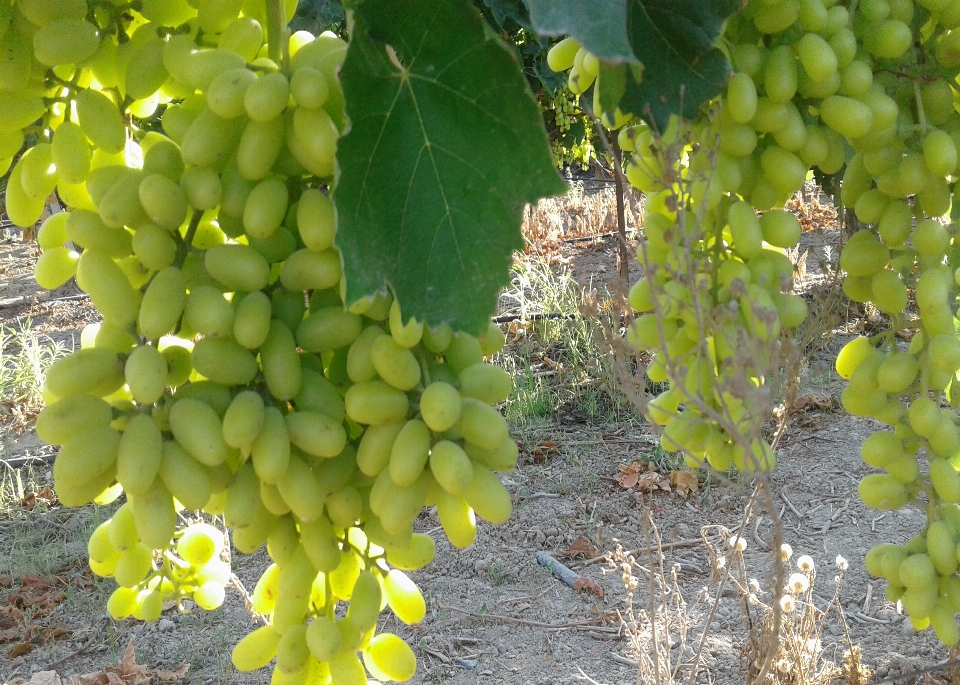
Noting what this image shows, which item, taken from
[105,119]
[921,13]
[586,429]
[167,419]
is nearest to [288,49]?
[105,119]

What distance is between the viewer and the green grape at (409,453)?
58 centimetres

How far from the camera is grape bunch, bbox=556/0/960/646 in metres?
0.68

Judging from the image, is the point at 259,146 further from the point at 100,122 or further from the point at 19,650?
the point at 19,650

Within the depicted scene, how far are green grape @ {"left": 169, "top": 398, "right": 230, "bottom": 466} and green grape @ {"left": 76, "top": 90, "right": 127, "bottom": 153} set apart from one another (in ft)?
0.74

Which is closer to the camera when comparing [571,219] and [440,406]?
[440,406]

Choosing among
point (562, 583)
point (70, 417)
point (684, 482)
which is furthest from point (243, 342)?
point (684, 482)

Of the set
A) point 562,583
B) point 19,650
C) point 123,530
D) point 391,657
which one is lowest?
point 562,583

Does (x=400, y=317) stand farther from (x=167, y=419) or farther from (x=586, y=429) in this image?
(x=586, y=429)

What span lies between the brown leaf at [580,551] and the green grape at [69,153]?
2.23 m

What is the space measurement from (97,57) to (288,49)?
17 cm

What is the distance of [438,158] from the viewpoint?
62 centimetres

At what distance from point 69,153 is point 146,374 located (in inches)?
8.2

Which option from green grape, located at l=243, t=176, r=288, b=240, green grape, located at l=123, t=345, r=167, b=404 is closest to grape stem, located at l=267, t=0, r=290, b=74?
green grape, located at l=243, t=176, r=288, b=240

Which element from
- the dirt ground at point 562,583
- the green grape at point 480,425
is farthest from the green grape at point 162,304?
the dirt ground at point 562,583
